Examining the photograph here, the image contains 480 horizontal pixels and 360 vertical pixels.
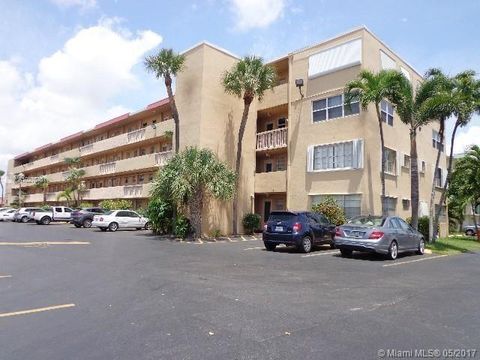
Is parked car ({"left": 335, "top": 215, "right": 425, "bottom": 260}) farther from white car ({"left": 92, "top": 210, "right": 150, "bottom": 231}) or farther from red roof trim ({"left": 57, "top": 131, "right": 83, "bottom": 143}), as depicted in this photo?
red roof trim ({"left": 57, "top": 131, "right": 83, "bottom": 143})

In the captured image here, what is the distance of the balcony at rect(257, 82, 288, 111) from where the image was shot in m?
27.4

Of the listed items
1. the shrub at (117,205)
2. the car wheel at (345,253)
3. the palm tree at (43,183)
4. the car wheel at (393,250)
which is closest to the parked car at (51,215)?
the shrub at (117,205)

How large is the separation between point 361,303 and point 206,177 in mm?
15206

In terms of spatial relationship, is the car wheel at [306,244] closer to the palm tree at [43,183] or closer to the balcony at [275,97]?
the balcony at [275,97]

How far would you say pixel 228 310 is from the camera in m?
7.02

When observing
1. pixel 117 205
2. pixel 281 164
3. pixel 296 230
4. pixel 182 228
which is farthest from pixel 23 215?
pixel 296 230

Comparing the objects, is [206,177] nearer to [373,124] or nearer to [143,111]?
[373,124]

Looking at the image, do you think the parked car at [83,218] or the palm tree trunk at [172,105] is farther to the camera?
the parked car at [83,218]

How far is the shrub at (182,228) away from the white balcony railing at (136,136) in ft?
56.5

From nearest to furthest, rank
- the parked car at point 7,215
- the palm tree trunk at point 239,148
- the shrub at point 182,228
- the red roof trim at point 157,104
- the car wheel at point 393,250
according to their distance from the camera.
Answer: the car wheel at point 393,250, the shrub at point 182,228, the palm tree trunk at point 239,148, the red roof trim at point 157,104, the parked car at point 7,215

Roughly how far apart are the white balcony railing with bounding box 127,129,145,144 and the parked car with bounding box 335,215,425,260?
1049 inches

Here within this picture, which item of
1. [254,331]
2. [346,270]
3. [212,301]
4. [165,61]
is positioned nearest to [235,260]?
[346,270]

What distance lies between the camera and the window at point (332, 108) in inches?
914

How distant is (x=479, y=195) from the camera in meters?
32.0
